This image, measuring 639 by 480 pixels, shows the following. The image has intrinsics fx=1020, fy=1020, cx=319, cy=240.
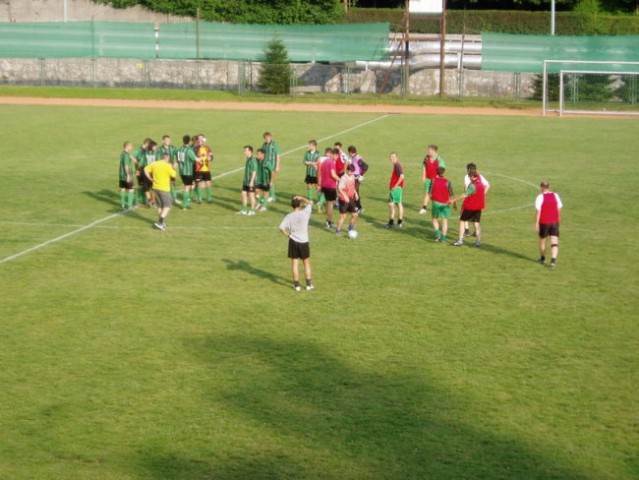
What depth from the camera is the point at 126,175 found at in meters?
27.0

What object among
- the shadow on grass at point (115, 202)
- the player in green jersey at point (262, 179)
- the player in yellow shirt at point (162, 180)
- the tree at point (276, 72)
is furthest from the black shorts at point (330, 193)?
the tree at point (276, 72)

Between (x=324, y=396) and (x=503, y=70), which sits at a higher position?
(x=503, y=70)

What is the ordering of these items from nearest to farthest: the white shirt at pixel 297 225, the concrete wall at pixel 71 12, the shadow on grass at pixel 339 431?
1. the shadow on grass at pixel 339 431
2. the white shirt at pixel 297 225
3. the concrete wall at pixel 71 12

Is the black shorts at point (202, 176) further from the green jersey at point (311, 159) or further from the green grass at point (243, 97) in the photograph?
the green grass at point (243, 97)

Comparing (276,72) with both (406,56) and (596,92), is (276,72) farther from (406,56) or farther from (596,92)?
(596,92)

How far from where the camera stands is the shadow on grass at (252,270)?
2042cm

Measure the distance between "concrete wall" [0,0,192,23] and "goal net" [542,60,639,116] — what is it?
32.1 meters

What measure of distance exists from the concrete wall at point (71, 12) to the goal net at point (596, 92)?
32080 mm

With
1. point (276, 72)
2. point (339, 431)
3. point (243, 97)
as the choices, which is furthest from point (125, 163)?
point (276, 72)

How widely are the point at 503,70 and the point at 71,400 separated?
5000 cm

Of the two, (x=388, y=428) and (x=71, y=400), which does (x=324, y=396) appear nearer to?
(x=388, y=428)

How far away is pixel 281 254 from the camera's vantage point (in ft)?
74.0

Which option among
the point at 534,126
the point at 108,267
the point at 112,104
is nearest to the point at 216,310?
the point at 108,267

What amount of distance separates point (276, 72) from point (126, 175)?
120 feet
